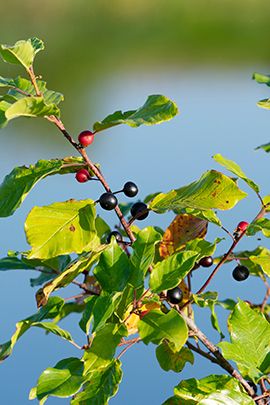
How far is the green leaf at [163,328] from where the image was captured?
0.49 m

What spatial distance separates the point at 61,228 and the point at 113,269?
0.19 ft

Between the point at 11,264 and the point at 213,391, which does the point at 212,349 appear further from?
the point at 11,264

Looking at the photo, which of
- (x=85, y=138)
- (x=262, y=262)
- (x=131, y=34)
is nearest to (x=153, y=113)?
(x=85, y=138)

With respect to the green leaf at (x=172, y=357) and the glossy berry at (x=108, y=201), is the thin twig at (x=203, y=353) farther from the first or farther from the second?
the glossy berry at (x=108, y=201)

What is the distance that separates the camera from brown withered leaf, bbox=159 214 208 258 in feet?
2.12

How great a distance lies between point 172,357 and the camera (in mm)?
641

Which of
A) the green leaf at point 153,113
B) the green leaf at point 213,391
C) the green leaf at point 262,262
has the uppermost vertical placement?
the green leaf at point 153,113

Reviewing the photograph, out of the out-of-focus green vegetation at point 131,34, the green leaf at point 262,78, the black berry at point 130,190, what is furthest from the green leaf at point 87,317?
the out-of-focus green vegetation at point 131,34

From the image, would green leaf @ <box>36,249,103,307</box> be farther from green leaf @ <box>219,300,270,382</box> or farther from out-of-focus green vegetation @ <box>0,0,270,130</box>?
out-of-focus green vegetation @ <box>0,0,270,130</box>

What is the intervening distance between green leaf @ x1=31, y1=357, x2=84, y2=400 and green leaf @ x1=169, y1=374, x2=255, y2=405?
0.07m

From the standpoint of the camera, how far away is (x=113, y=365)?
514 millimetres

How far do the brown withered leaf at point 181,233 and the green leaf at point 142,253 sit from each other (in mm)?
109

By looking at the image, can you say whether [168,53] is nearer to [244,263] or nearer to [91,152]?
[91,152]

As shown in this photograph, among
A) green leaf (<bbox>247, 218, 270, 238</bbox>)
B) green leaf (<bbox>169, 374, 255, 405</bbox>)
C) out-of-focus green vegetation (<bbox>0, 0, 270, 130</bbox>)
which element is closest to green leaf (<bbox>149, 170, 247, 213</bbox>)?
green leaf (<bbox>247, 218, 270, 238</bbox>)
